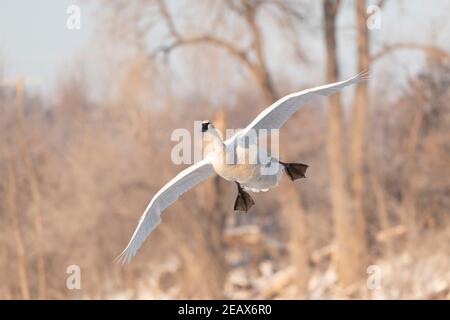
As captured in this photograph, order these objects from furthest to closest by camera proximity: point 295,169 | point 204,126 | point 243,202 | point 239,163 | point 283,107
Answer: point 295,169 < point 243,202 < point 283,107 < point 239,163 < point 204,126

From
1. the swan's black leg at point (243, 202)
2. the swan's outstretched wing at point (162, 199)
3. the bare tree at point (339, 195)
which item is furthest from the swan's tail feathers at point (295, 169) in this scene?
the bare tree at point (339, 195)

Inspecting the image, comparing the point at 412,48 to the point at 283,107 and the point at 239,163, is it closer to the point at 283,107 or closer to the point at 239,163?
the point at 283,107

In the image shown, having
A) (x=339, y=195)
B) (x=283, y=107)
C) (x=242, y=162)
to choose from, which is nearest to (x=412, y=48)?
(x=339, y=195)

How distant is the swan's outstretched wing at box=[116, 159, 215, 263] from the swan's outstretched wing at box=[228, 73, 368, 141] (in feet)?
1.47

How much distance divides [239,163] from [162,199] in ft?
3.22

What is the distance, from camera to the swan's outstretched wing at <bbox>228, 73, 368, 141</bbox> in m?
7.30

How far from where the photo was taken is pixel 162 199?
7855 mm

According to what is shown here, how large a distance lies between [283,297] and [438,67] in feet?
21.0
